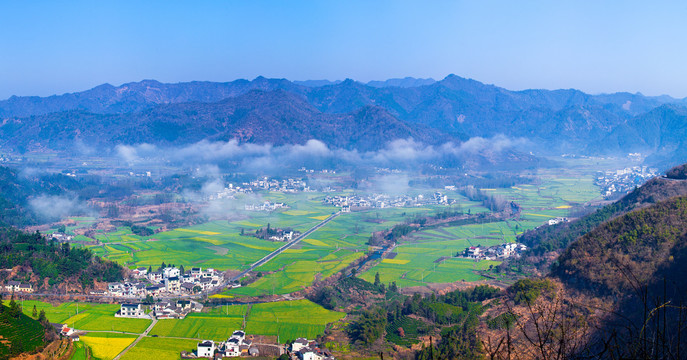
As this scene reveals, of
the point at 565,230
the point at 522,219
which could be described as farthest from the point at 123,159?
the point at 565,230

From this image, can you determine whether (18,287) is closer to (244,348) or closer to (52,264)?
(52,264)

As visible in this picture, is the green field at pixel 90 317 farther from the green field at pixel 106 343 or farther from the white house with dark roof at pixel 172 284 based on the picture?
the white house with dark roof at pixel 172 284

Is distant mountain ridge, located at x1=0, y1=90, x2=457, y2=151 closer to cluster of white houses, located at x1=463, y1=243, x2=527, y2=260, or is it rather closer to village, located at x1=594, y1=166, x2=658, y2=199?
village, located at x1=594, y1=166, x2=658, y2=199

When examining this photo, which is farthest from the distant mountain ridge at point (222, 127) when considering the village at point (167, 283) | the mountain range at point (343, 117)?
the village at point (167, 283)

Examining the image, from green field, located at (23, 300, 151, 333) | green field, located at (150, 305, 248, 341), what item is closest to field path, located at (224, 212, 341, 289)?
green field, located at (150, 305, 248, 341)

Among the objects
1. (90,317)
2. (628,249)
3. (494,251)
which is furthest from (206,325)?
(494,251)

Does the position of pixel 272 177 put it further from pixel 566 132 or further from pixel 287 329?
pixel 566 132
